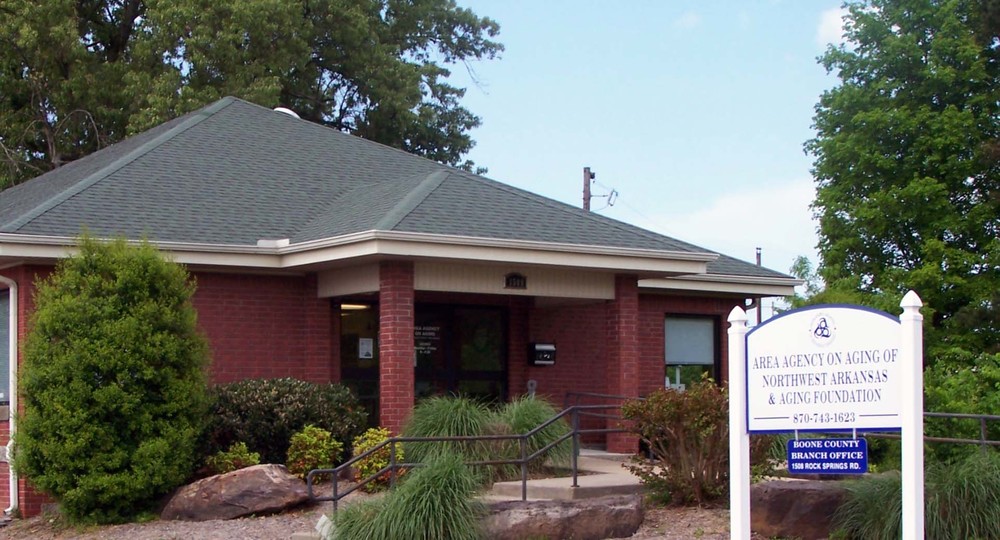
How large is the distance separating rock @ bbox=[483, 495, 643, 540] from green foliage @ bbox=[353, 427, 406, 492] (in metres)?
2.61

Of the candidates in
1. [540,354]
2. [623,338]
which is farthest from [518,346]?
[623,338]

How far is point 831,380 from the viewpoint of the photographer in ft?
27.5

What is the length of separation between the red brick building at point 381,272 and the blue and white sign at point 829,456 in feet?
21.7

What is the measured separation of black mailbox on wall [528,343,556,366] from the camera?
18.1m

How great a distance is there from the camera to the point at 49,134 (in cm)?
2952

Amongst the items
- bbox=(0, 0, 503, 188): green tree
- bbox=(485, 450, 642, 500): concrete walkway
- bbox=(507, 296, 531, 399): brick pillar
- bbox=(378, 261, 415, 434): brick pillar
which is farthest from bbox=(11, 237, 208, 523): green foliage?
bbox=(0, 0, 503, 188): green tree

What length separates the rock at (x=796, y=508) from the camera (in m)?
10.9

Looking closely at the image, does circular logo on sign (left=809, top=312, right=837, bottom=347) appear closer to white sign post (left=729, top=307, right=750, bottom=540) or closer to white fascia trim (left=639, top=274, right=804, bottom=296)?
white sign post (left=729, top=307, right=750, bottom=540)

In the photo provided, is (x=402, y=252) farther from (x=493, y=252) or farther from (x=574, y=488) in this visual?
(x=574, y=488)

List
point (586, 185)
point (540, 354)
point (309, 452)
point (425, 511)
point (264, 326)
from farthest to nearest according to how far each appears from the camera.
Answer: point (586, 185) < point (540, 354) < point (264, 326) < point (309, 452) < point (425, 511)

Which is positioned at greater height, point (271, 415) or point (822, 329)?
point (822, 329)

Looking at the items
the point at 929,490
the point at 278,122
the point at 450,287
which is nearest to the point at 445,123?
the point at 278,122

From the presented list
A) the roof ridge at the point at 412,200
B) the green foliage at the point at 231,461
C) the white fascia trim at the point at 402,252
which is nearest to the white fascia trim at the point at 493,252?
the white fascia trim at the point at 402,252

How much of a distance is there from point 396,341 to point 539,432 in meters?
2.10
